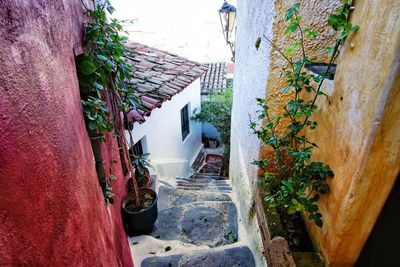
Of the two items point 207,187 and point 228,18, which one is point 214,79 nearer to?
point 228,18

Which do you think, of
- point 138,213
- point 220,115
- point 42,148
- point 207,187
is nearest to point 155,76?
point 207,187

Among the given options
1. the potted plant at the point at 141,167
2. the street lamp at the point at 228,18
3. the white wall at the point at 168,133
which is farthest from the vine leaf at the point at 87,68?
the street lamp at the point at 228,18

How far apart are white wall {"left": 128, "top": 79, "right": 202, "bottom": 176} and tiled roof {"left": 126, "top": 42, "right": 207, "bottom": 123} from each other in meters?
0.69

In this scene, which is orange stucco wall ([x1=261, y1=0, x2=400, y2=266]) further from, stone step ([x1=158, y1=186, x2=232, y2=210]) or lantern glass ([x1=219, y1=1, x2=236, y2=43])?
lantern glass ([x1=219, y1=1, x2=236, y2=43])

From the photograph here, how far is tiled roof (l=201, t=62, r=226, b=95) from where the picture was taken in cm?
1125

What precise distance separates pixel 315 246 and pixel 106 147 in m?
2.23

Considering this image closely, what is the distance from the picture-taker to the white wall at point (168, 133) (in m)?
5.52

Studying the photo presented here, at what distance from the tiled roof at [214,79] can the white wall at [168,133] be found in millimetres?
1872

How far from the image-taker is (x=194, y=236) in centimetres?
361

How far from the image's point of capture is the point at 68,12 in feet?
5.92

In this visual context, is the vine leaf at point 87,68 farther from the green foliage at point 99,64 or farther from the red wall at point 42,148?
the red wall at point 42,148

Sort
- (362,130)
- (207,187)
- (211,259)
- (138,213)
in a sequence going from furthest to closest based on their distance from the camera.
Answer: (207,187) < (138,213) < (211,259) < (362,130)

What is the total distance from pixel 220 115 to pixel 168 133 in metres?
3.48

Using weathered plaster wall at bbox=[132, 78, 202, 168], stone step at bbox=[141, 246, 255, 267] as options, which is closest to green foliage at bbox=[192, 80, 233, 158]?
weathered plaster wall at bbox=[132, 78, 202, 168]
